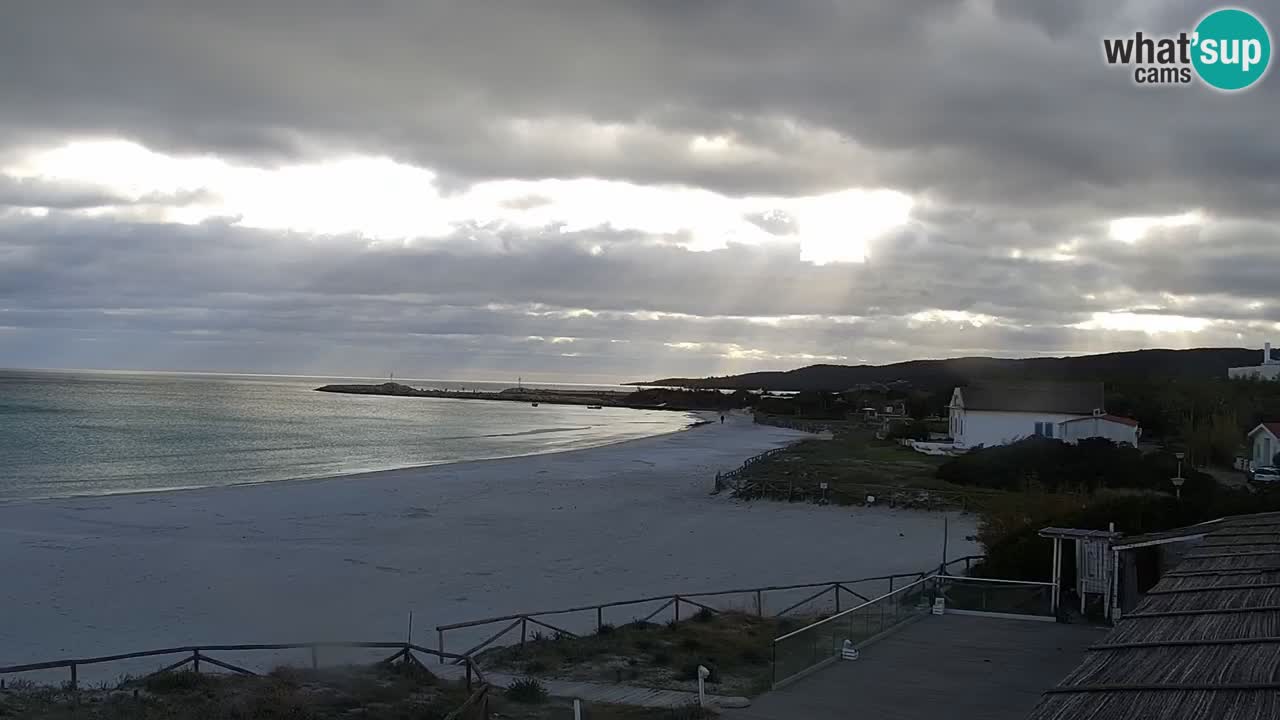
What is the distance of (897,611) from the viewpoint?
15828mm

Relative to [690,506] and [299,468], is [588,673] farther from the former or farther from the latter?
[299,468]

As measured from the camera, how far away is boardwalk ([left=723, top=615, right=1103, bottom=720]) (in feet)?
38.5

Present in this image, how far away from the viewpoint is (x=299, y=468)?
176 feet

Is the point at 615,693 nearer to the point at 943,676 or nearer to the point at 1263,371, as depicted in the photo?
the point at 943,676

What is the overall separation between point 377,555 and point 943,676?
17539mm

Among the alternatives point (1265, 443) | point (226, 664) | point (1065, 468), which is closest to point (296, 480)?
point (226, 664)

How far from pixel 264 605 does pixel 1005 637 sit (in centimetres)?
1451

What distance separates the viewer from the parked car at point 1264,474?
36125 mm

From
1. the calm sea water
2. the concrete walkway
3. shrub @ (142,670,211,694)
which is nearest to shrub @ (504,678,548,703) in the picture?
→ the concrete walkway

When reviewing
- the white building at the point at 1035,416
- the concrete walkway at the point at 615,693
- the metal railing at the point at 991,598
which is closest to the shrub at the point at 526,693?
the concrete walkway at the point at 615,693

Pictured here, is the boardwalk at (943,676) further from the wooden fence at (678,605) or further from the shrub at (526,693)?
the wooden fence at (678,605)

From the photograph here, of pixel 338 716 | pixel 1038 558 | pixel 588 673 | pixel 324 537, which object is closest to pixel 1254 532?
pixel 1038 558

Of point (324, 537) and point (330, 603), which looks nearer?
point (330, 603)

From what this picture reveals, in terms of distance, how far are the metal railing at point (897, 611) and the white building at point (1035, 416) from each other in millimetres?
36803
